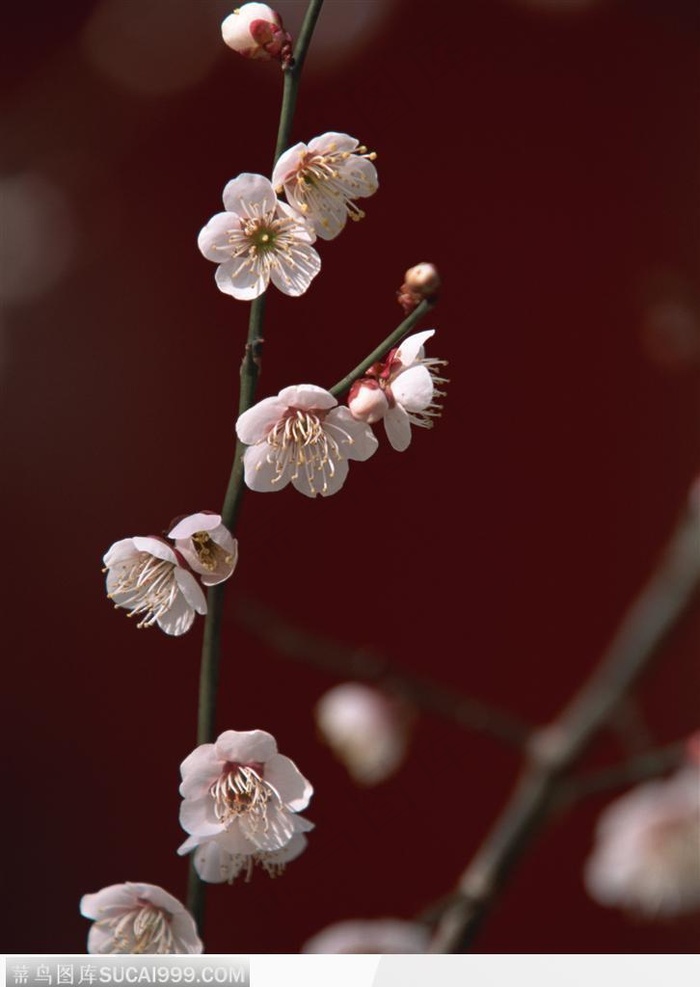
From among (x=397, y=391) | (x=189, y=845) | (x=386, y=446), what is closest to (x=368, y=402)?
(x=397, y=391)

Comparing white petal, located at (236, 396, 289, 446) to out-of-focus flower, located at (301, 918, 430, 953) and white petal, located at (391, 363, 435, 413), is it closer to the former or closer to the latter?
white petal, located at (391, 363, 435, 413)

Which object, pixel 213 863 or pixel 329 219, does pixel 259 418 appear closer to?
pixel 329 219

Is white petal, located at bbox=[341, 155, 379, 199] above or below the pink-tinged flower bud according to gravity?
above

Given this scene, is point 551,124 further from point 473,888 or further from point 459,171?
point 473,888

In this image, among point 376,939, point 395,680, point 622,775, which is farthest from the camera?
point 376,939

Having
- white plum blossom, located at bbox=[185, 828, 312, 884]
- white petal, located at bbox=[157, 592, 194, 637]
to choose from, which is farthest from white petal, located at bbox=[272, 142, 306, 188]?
white plum blossom, located at bbox=[185, 828, 312, 884]

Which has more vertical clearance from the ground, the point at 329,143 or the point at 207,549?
the point at 329,143

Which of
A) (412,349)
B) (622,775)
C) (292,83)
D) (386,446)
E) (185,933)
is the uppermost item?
(386,446)

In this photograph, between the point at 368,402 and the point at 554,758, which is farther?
the point at 554,758
